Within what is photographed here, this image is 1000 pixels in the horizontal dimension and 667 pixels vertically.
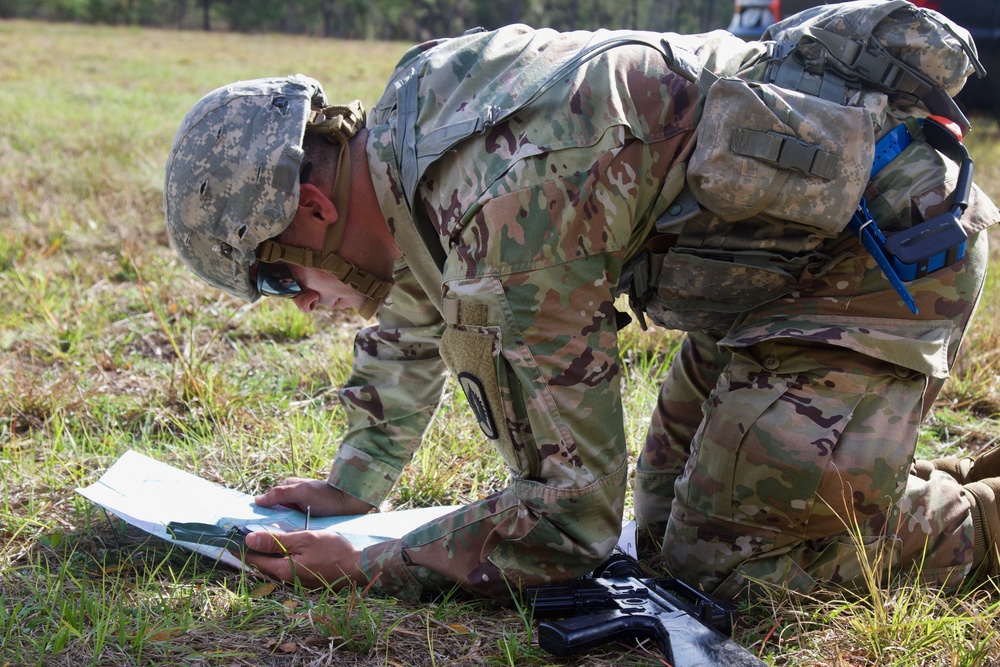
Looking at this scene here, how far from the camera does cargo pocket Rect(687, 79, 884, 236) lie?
1751 millimetres

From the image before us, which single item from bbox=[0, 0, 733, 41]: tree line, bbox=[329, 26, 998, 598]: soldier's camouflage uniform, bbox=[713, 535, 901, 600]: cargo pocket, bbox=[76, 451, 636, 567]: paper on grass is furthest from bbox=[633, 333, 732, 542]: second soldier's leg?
bbox=[0, 0, 733, 41]: tree line

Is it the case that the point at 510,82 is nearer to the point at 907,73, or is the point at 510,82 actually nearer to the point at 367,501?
the point at 907,73

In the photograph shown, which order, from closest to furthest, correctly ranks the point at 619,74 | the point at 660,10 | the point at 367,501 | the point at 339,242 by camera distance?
the point at 619,74, the point at 339,242, the point at 367,501, the point at 660,10

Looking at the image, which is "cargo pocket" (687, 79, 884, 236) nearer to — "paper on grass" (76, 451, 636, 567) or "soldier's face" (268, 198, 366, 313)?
"soldier's face" (268, 198, 366, 313)

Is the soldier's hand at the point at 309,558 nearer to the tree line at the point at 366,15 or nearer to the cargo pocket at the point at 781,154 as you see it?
the cargo pocket at the point at 781,154

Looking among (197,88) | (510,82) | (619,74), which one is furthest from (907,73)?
(197,88)

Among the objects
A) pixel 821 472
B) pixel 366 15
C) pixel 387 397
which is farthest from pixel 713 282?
pixel 366 15

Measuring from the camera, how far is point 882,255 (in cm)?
184

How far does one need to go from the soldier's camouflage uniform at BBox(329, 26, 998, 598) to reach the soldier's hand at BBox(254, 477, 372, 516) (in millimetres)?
447

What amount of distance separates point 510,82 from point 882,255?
2.74ft

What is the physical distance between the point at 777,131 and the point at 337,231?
96cm

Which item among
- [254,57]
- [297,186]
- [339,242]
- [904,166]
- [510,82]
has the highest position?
[510,82]

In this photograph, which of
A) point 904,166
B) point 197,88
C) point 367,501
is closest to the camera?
point 904,166

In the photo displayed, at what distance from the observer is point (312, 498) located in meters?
2.46
